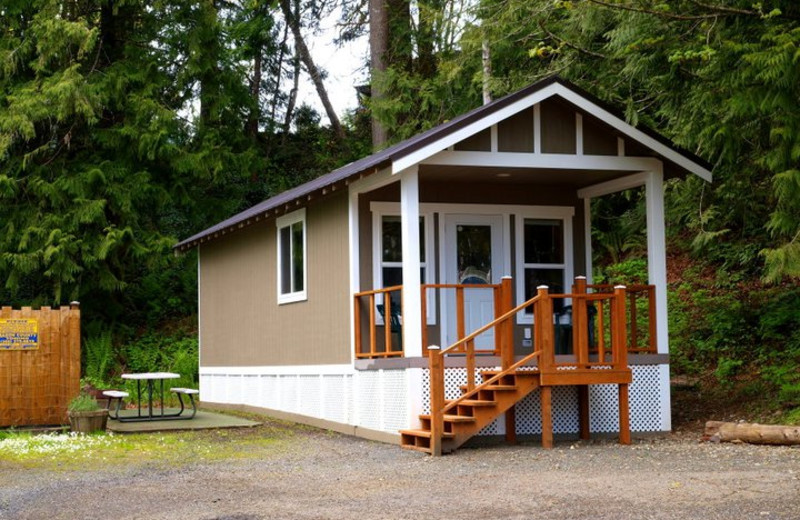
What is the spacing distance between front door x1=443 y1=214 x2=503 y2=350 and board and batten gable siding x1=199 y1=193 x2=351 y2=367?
1.43 meters

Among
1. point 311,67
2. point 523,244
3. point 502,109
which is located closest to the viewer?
point 502,109

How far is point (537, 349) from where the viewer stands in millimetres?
11984

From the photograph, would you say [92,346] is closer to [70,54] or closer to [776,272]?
[70,54]

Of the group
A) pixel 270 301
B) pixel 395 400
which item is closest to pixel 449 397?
pixel 395 400

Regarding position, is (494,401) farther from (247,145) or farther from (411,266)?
(247,145)

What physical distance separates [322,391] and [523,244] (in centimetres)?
336

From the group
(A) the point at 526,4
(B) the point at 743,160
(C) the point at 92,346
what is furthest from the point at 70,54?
(B) the point at 743,160

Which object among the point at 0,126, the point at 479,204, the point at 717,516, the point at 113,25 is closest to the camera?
the point at 717,516

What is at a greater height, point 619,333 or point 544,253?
point 544,253

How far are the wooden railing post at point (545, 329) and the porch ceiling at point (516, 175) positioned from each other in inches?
82.1

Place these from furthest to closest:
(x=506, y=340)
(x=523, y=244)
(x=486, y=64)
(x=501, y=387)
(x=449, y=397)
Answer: (x=486, y=64) < (x=523, y=244) < (x=449, y=397) < (x=506, y=340) < (x=501, y=387)

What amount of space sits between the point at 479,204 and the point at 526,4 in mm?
4687

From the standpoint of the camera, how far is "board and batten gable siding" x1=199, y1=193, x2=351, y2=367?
14289mm

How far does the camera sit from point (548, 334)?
1186 centimetres
